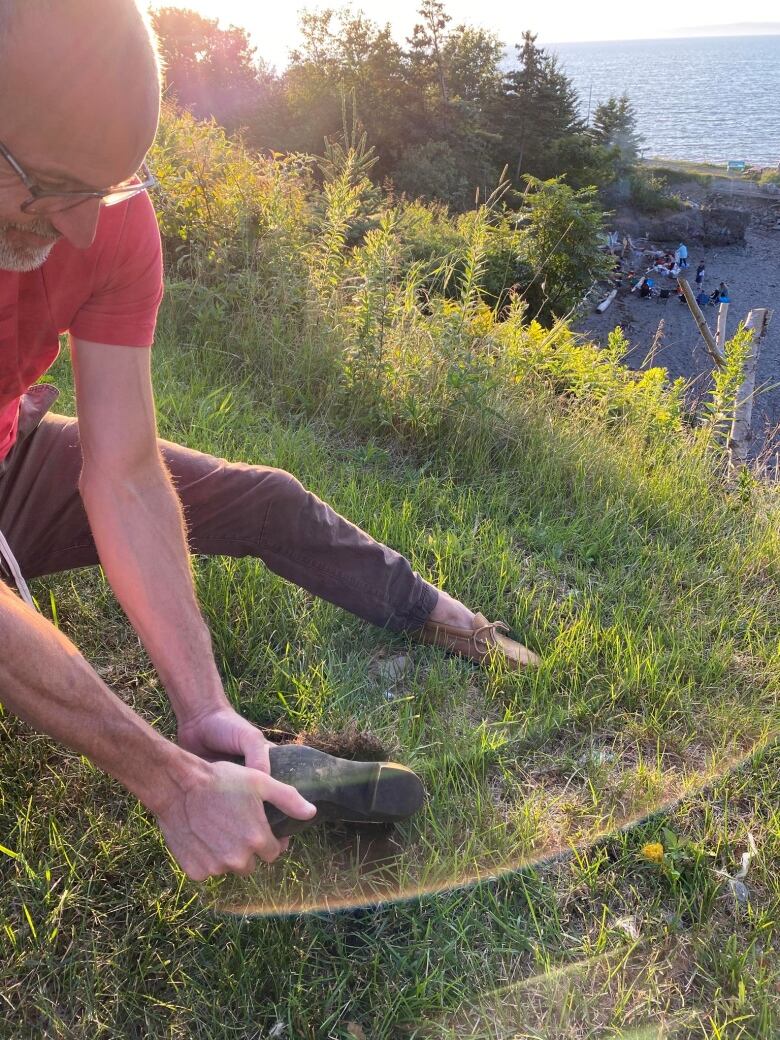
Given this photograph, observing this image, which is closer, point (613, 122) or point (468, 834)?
point (468, 834)

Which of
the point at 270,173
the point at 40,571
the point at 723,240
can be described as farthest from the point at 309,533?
the point at 723,240

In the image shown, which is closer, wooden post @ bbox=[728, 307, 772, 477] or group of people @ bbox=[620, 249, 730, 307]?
wooden post @ bbox=[728, 307, 772, 477]

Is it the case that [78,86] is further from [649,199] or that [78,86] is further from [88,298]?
[649,199]

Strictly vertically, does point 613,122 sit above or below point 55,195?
above

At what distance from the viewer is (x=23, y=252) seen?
→ 149cm

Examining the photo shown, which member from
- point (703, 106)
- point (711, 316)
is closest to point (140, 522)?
point (711, 316)

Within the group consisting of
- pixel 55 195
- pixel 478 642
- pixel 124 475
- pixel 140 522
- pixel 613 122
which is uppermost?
pixel 613 122

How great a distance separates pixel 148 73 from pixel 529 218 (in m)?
19.6

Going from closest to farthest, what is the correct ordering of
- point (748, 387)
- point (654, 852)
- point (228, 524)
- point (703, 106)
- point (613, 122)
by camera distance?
point (654, 852)
point (228, 524)
point (748, 387)
point (613, 122)
point (703, 106)

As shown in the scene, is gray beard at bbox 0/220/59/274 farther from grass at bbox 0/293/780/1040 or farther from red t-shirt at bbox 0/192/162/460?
grass at bbox 0/293/780/1040

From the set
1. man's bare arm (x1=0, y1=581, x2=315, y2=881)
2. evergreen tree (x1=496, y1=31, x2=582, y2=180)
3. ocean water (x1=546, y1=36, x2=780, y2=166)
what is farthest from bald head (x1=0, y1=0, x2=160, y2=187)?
ocean water (x1=546, y1=36, x2=780, y2=166)

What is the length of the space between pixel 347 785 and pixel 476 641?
82cm

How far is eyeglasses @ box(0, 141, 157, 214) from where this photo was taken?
1.29 m

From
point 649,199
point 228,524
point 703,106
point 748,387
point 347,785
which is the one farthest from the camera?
→ point 703,106
